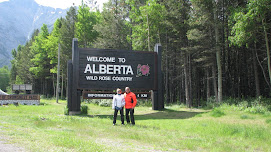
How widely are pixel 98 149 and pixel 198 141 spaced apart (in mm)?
3425

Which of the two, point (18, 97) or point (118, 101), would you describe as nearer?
point (118, 101)

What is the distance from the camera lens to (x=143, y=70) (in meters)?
19.5

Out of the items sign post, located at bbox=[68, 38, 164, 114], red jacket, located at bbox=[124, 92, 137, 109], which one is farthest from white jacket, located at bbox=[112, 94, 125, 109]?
sign post, located at bbox=[68, 38, 164, 114]

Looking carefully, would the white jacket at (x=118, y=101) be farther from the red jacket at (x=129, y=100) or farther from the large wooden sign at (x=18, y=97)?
the large wooden sign at (x=18, y=97)

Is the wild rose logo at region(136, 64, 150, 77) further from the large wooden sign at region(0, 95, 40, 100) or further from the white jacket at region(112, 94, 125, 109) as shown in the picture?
the large wooden sign at region(0, 95, 40, 100)

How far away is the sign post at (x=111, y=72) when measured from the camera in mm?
17703

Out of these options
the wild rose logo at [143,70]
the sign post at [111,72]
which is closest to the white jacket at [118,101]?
the sign post at [111,72]

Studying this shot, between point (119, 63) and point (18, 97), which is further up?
point (119, 63)

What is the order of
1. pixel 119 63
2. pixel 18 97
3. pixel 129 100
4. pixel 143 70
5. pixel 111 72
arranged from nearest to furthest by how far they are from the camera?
pixel 129 100
pixel 111 72
pixel 119 63
pixel 143 70
pixel 18 97

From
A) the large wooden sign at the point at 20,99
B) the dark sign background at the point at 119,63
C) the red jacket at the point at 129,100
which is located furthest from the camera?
the large wooden sign at the point at 20,99

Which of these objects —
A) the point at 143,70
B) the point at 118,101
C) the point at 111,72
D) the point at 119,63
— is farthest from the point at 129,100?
the point at 143,70

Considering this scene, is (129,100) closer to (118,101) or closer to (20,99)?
(118,101)

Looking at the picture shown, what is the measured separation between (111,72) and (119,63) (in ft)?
3.24

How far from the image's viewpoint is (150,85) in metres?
19.7
